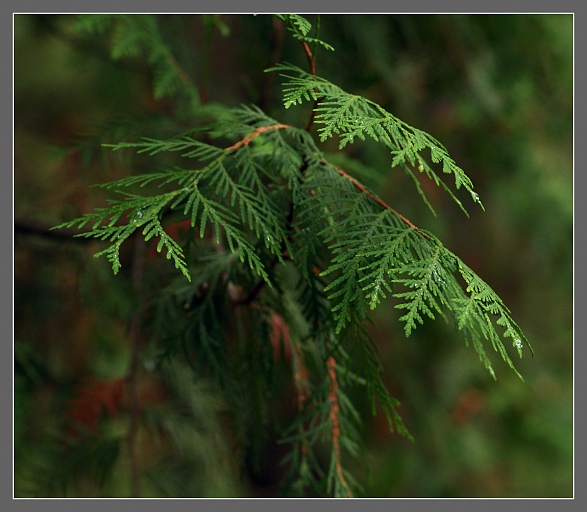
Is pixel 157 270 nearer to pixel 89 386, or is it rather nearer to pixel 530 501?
pixel 89 386

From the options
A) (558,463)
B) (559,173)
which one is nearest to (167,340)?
(559,173)

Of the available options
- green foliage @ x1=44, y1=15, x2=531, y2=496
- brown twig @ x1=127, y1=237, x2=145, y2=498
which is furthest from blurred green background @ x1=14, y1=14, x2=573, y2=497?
green foliage @ x1=44, y1=15, x2=531, y2=496

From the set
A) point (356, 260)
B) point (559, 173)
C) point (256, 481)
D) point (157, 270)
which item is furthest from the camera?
point (256, 481)

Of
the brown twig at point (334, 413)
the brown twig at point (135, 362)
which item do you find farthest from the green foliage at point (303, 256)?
the brown twig at point (135, 362)

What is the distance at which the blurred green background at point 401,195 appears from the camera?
165 centimetres

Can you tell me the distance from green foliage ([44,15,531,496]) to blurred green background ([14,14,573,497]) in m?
0.39

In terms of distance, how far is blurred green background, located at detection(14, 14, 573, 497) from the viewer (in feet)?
5.41

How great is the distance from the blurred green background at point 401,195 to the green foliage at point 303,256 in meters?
0.39

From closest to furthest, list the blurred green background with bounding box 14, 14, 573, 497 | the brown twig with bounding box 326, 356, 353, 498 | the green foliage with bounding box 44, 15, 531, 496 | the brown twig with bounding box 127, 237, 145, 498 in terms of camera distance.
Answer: the green foliage with bounding box 44, 15, 531, 496 < the brown twig with bounding box 326, 356, 353, 498 < the brown twig with bounding box 127, 237, 145, 498 < the blurred green background with bounding box 14, 14, 573, 497

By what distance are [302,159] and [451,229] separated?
2564 mm

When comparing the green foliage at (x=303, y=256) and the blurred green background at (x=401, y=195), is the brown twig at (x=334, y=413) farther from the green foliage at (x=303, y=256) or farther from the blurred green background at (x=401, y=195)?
the blurred green background at (x=401, y=195)

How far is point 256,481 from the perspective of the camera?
316 centimetres

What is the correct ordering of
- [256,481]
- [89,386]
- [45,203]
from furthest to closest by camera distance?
[256,481], [45,203], [89,386]

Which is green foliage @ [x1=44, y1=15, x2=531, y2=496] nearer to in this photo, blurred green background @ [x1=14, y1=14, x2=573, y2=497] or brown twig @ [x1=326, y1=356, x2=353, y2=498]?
brown twig @ [x1=326, y1=356, x2=353, y2=498]
